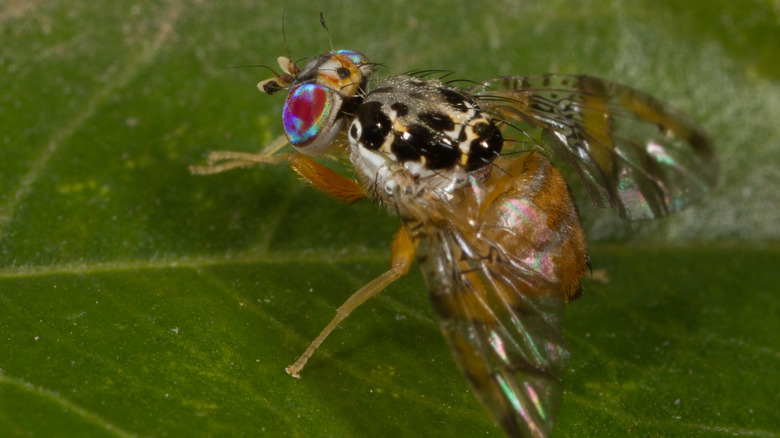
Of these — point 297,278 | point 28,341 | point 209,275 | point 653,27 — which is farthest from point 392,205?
point 653,27

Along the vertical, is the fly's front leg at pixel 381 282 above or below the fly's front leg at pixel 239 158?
below

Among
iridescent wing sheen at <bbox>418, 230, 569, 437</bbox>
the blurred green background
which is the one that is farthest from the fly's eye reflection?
the blurred green background

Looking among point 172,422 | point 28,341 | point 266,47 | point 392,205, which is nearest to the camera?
point 172,422

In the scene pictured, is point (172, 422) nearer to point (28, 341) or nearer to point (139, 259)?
point (28, 341)

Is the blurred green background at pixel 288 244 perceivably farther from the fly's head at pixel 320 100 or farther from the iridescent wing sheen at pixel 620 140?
the fly's head at pixel 320 100

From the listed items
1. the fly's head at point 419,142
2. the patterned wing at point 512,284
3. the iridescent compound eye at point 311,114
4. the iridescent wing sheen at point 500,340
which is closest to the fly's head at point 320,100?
the iridescent compound eye at point 311,114

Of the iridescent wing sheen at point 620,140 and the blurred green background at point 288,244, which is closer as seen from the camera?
the blurred green background at point 288,244

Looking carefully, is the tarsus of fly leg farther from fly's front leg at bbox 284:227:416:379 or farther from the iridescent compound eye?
the iridescent compound eye
